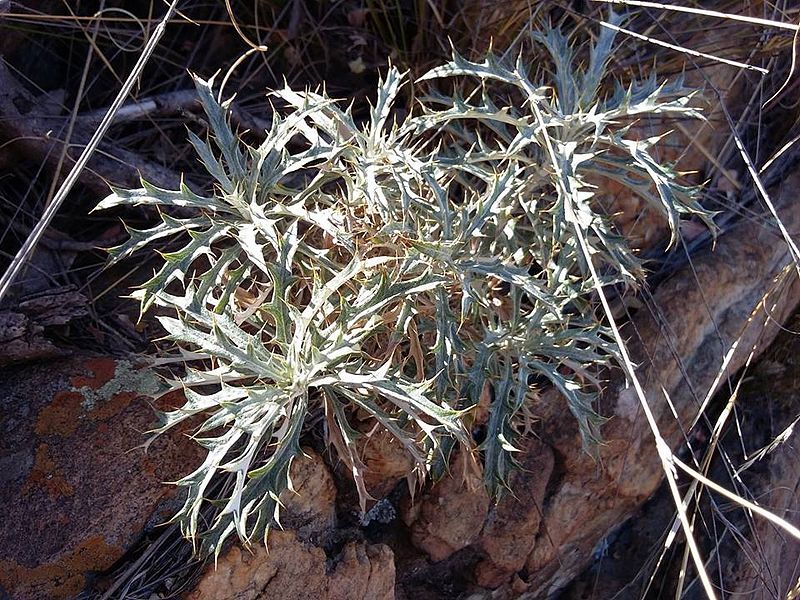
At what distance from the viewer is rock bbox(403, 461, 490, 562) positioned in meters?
2.06

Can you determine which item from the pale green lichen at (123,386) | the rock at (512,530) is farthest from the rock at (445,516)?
the pale green lichen at (123,386)

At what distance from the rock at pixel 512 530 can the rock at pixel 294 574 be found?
316 millimetres

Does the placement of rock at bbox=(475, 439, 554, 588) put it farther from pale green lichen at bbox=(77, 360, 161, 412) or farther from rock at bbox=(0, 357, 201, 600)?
pale green lichen at bbox=(77, 360, 161, 412)

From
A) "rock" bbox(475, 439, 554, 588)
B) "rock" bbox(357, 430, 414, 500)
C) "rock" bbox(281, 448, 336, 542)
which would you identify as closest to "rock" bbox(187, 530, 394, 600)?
"rock" bbox(281, 448, 336, 542)

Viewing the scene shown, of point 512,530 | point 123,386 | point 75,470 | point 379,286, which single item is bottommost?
point 512,530

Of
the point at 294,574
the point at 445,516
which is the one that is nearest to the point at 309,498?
the point at 294,574

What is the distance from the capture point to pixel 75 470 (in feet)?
6.02

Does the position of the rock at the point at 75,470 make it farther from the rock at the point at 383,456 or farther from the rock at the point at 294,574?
the rock at the point at 383,456

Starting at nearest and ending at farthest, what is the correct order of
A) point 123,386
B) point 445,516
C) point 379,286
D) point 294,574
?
point 379,286 → point 294,574 → point 123,386 → point 445,516

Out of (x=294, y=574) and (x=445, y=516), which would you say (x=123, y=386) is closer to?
(x=294, y=574)

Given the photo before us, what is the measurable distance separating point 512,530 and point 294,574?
631mm

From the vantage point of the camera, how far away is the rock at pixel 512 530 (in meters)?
2.13

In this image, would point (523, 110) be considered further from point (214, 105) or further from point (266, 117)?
point (214, 105)

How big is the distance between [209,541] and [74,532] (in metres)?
0.37
